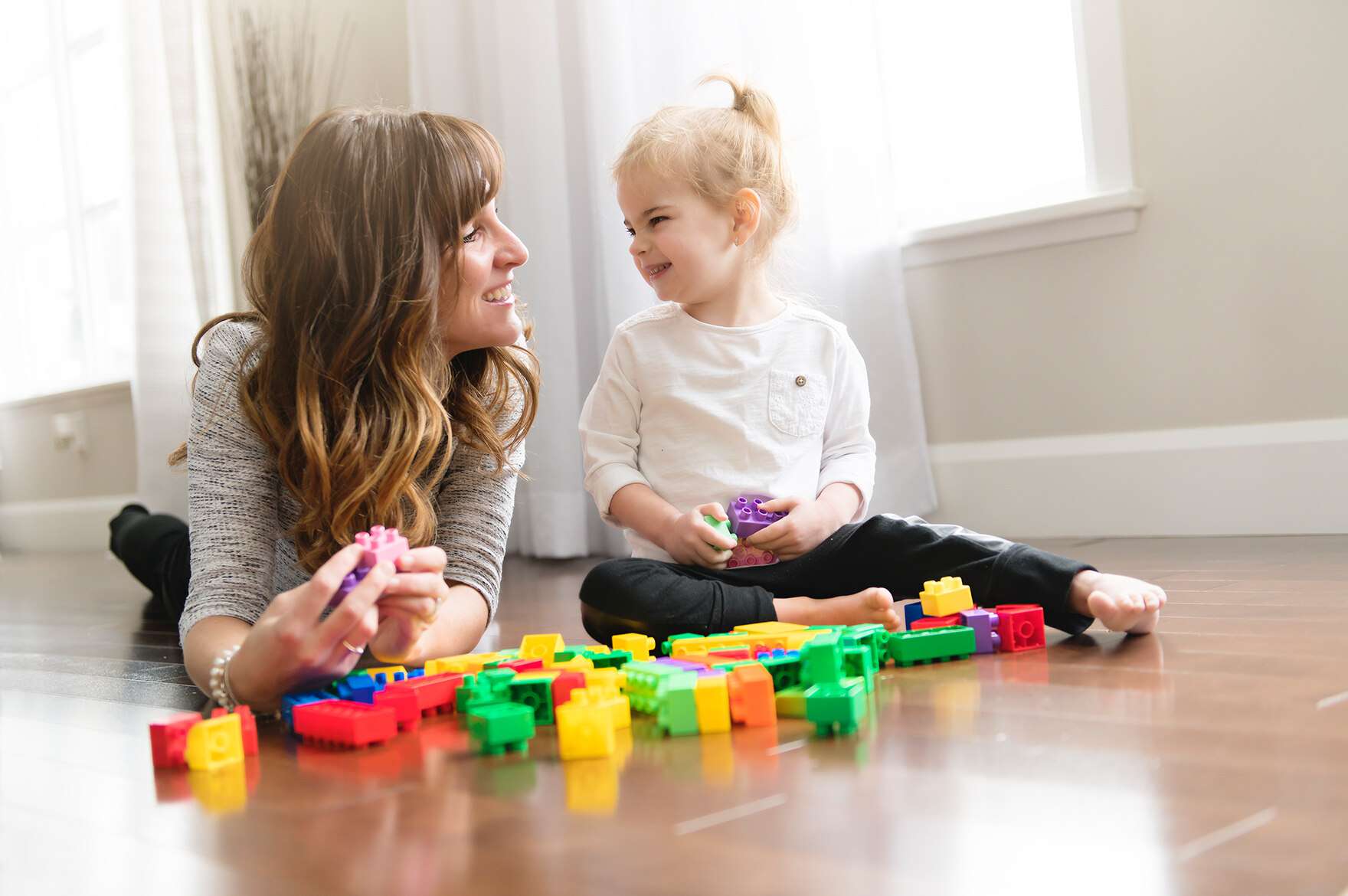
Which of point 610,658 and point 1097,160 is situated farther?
point 1097,160

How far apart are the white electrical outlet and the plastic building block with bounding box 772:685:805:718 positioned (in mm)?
3807

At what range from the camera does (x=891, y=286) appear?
221cm

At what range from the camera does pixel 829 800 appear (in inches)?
25.1

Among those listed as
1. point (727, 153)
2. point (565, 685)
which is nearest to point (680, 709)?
point (565, 685)

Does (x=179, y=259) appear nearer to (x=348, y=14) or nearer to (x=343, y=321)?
(x=348, y=14)

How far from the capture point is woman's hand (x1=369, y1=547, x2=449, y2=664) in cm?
83

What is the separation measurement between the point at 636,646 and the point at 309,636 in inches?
12.7

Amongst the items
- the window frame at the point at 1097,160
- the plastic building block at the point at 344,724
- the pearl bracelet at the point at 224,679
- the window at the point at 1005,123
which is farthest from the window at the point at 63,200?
the plastic building block at the point at 344,724

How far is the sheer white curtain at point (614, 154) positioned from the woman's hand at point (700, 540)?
858 millimetres

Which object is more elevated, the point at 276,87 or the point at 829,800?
the point at 276,87

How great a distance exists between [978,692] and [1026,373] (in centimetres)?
134

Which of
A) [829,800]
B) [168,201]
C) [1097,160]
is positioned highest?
[168,201]

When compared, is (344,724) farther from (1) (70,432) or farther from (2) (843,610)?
(1) (70,432)

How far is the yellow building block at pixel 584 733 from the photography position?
78 cm
